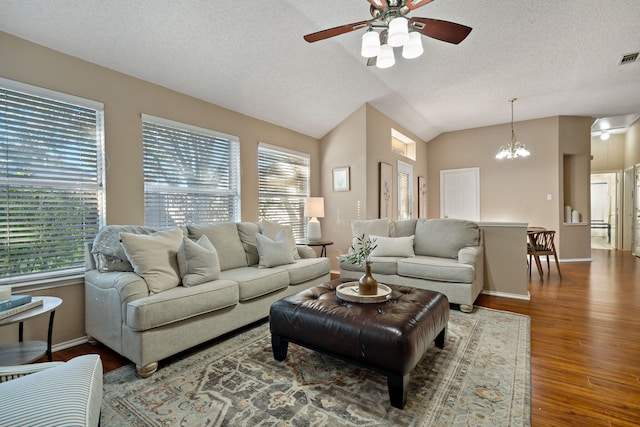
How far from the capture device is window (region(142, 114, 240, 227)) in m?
3.14

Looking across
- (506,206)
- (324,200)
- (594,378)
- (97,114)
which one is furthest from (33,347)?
(506,206)

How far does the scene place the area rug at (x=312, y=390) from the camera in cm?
157

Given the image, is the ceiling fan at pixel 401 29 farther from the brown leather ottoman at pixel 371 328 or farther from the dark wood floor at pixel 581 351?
the dark wood floor at pixel 581 351

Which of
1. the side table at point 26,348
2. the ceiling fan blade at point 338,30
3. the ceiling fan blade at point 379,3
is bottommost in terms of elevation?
the side table at point 26,348

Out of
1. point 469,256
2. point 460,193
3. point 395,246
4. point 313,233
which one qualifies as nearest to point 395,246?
point 395,246

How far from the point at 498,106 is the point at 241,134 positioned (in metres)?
4.64

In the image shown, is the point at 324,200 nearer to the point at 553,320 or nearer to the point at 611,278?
the point at 553,320

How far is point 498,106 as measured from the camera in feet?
17.9

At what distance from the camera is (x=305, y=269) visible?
3.33 metres

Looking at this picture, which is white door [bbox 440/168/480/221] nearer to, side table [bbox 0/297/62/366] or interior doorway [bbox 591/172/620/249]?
interior doorway [bbox 591/172/620/249]

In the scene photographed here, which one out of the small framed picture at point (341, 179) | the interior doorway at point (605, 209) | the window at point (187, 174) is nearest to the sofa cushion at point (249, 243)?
the window at point (187, 174)

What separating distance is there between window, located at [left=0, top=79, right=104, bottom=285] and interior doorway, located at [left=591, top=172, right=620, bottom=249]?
10625mm

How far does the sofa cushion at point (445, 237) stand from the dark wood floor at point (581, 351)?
2.31 ft

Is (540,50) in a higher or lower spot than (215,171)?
higher
